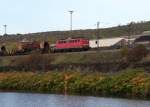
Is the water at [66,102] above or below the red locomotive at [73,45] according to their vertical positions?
below

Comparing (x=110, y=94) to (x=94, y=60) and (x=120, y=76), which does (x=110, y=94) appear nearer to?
(x=120, y=76)

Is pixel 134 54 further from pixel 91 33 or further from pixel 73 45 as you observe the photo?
pixel 91 33

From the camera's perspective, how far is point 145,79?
Result: 51625 millimetres

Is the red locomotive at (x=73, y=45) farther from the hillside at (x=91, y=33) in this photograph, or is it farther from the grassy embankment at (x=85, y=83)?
the hillside at (x=91, y=33)

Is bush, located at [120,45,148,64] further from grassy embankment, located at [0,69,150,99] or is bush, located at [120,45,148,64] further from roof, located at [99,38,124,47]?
roof, located at [99,38,124,47]

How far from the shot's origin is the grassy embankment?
51.6 metres

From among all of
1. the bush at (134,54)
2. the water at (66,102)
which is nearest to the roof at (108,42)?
the bush at (134,54)

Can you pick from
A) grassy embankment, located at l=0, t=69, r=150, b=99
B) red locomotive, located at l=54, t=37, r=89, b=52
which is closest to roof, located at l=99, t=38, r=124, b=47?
red locomotive, located at l=54, t=37, r=89, b=52

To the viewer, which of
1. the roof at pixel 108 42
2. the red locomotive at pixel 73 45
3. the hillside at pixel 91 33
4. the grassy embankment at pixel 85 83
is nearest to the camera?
the grassy embankment at pixel 85 83

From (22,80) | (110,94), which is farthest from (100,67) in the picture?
(110,94)

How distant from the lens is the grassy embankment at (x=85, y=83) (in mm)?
51572

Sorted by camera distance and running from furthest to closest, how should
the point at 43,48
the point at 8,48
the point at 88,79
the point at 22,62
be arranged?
the point at 8,48 → the point at 43,48 → the point at 22,62 → the point at 88,79

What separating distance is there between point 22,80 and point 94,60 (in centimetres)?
1013

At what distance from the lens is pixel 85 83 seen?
56812 mm
